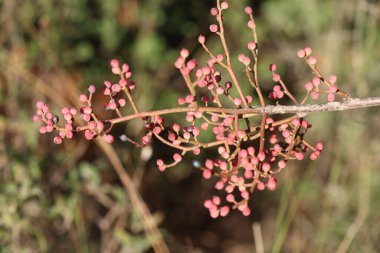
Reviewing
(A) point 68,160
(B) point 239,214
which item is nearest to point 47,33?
(A) point 68,160

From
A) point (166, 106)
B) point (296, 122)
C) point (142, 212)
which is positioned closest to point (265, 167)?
point (296, 122)

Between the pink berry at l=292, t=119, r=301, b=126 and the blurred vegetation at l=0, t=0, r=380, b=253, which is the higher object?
the blurred vegetation at l=0, t=0, r=380, b=253

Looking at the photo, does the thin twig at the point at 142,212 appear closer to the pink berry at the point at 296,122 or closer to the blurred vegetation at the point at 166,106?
the blurred vegetation at the point at 166,106

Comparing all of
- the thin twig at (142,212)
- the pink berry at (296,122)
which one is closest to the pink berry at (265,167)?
the pink berry at (296,122)

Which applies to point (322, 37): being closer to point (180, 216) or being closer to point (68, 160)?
point (180, 216)

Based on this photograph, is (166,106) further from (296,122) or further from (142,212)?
(296,122)

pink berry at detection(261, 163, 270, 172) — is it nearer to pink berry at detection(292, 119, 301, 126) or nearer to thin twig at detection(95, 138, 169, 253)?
pink berry at detection(292, 119, 301, 126)

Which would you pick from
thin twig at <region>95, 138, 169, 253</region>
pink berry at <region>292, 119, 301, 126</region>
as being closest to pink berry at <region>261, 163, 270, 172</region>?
pink berry at <region>292, 119, 301, 126</region>

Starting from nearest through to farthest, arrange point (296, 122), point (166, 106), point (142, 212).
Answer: point (296, 122) < point (142, 212) < point (166, 106)
